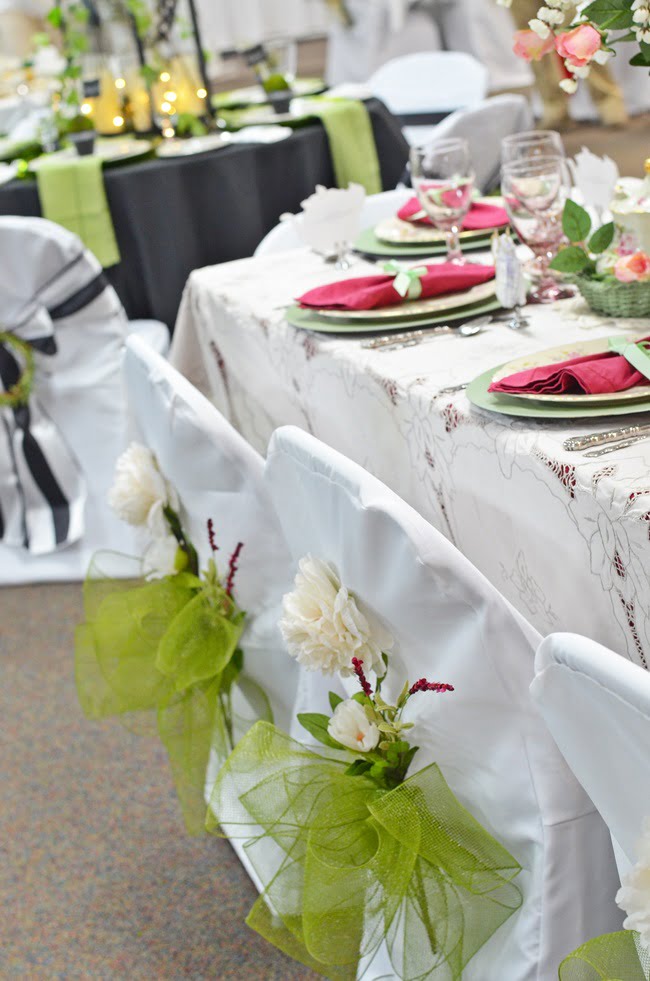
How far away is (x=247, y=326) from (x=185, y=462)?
52 cm

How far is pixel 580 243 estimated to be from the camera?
1.39 metres

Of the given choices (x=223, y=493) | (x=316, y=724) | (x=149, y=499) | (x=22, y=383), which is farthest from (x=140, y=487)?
(x=22, y=383)

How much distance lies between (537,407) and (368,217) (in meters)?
1.30

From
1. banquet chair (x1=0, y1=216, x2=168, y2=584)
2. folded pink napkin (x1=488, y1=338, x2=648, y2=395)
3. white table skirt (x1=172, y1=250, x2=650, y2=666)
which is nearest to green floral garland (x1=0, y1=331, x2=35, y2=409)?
banquet chair (x1=0, y1=216, x2=168, y2=584)

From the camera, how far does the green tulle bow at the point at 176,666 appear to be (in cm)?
137

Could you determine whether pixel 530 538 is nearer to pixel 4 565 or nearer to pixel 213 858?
pixel 213 858

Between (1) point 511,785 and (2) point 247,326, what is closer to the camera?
(1) point 511,785

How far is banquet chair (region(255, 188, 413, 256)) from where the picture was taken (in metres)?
2.23

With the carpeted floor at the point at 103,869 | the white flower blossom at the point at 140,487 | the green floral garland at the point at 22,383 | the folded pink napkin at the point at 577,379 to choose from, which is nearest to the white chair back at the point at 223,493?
the white flower blossom at the point at 140,487

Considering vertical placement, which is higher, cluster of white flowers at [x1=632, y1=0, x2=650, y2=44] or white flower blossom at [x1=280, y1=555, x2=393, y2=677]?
cluster of white flowers at [x1=632, y1=0, x2=650, y2=44]

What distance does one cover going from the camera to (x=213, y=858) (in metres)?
1.80

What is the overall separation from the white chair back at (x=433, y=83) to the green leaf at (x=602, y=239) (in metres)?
2.96

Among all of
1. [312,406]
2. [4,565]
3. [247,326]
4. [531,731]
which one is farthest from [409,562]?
[4,565]

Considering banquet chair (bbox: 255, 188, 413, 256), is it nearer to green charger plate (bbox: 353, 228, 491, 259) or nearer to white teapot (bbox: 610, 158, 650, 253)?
green charger plate (bbox: 353, 228, 491, 259)
